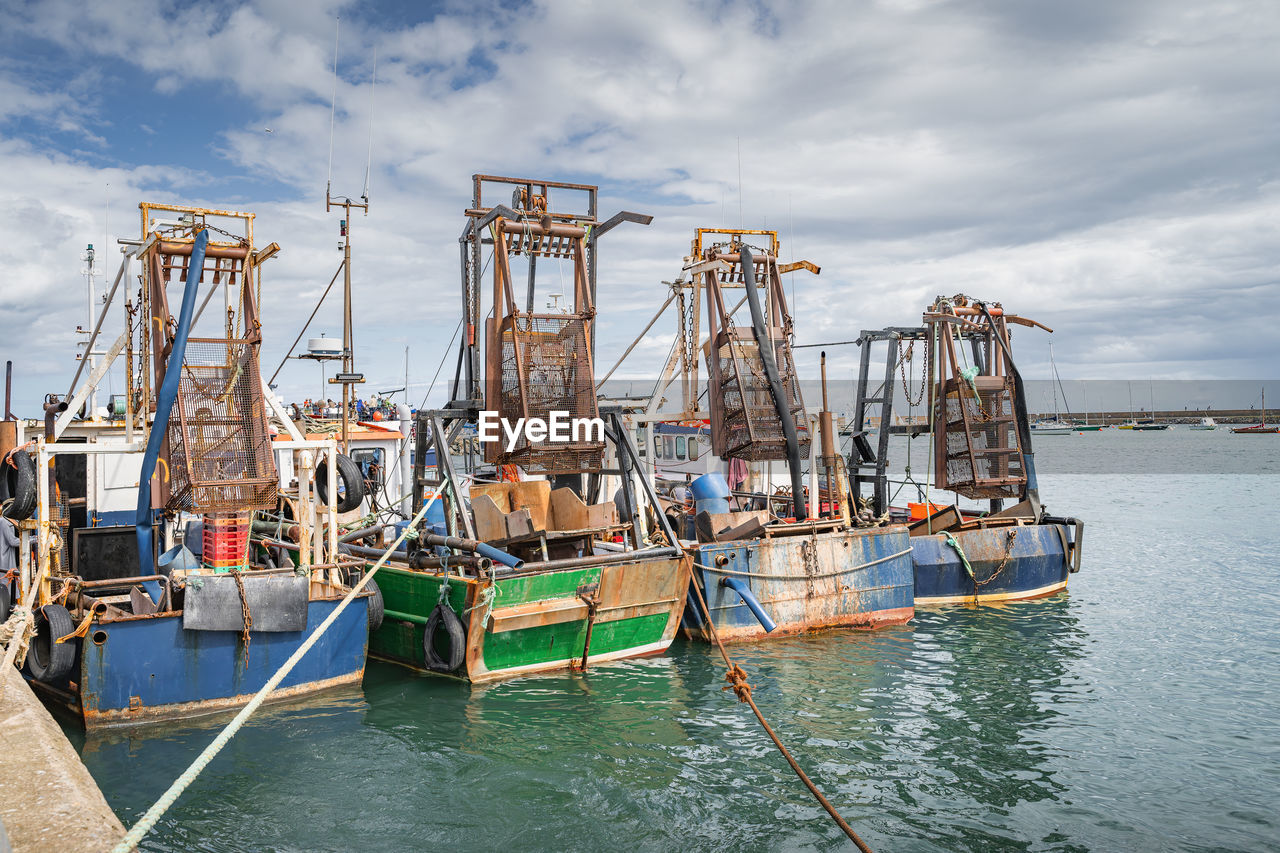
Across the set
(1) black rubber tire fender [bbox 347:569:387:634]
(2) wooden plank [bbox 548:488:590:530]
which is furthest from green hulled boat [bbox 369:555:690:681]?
(2) wooden plank [bbox 548:488:590:530]

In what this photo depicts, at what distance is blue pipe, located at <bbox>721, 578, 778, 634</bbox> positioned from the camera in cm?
1277

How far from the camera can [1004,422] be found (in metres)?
18.5

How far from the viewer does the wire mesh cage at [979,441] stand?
1814cm

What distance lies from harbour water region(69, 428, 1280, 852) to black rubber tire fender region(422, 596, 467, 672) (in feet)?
1.26

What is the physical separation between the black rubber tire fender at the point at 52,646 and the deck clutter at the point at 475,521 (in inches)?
1.1

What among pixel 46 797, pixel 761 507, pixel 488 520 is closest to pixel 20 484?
pixel 488 520

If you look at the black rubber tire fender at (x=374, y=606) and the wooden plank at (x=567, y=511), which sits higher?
the wooden plank at (x=567, y=511)

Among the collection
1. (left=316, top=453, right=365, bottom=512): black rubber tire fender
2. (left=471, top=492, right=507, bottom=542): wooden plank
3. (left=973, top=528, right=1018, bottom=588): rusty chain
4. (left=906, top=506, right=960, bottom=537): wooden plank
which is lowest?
(left=973, top=528, right=1018, bottom=588): rusty chain

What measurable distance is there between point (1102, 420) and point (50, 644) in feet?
634

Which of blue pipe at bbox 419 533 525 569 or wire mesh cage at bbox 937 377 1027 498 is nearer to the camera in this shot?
blue pipe at bbox 419 533 525 569

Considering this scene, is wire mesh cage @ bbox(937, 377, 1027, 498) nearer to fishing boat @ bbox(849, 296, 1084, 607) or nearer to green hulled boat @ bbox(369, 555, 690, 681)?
fishing boat @ bbox(849, 296, 1084, 607)

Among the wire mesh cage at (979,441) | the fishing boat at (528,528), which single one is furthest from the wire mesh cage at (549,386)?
the wire mesh cage at (979,441)

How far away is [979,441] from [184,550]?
1434cm

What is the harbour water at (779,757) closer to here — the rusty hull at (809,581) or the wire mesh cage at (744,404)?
the rusty hull at (809,581)
